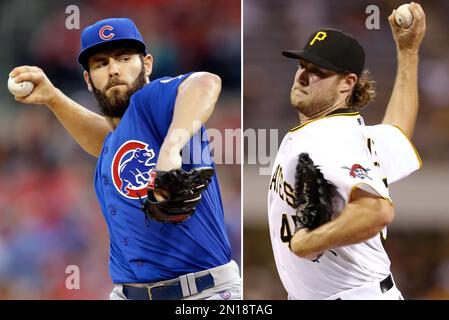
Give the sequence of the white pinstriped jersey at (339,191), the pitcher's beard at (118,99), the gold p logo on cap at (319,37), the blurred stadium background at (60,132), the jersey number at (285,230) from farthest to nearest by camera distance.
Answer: the blurred stadium background at (60,132) < the pitcher's beard at (118,99) < the gold p logo on cap at (319,37) < the jersey number at (285,230) < the white pinstriped jersey at (339,191)

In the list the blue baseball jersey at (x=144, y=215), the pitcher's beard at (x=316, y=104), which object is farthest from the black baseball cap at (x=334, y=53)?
the blue baseball jersey at (x=144, y=215)

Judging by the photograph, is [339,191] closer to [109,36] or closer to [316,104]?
[316,104]

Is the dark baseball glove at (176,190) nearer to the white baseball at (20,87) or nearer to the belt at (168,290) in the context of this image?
the belt at (168,290)

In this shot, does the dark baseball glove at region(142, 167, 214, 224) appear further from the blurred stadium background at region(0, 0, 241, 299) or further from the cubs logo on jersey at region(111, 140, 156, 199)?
the blurred stadium background at region(0, 0, 241, 299)

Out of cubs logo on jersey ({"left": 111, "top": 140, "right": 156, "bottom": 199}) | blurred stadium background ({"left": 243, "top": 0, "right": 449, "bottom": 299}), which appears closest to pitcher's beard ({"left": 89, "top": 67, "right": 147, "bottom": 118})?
cubs logo on jersey ({"left": 111, "top": 140, "right": 156, "bottom": 199})

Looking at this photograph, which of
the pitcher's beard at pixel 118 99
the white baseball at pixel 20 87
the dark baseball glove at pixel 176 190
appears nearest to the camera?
the dark baseball glove at pixel 176 190
